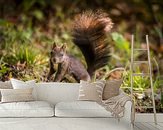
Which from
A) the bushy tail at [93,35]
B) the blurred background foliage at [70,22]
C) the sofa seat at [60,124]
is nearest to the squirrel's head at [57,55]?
the bushy tail at [93,35]

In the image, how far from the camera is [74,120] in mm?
3801

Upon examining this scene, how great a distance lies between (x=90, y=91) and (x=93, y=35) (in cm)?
80

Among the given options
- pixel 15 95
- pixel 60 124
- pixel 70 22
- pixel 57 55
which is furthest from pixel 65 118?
pixel 70 22

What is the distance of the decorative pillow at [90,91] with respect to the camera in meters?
4.11

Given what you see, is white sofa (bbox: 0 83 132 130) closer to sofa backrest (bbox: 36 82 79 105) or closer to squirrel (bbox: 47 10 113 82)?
sofa backrest (bbox: 36 82 79 105)

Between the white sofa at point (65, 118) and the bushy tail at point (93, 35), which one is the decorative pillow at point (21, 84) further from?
the bushy tail at point (93, 35)

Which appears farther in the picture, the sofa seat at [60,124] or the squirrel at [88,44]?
the squirrel at [88,44]

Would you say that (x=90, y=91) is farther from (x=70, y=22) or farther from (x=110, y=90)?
(x=70, y=22)

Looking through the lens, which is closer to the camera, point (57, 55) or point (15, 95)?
point (15, 95)

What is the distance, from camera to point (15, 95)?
3994 mm

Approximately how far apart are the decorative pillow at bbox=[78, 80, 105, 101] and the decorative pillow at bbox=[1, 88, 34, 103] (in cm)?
48

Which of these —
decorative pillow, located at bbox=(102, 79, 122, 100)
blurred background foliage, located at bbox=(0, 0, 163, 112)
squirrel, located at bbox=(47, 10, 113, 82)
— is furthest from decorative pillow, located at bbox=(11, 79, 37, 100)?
blurred background foliage, located at bbox=(0, 0, 163, 112)

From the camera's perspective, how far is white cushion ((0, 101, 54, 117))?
3.81 m

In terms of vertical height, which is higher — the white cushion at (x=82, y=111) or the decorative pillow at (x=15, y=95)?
the decorative pillow at (x=15, y=95)
